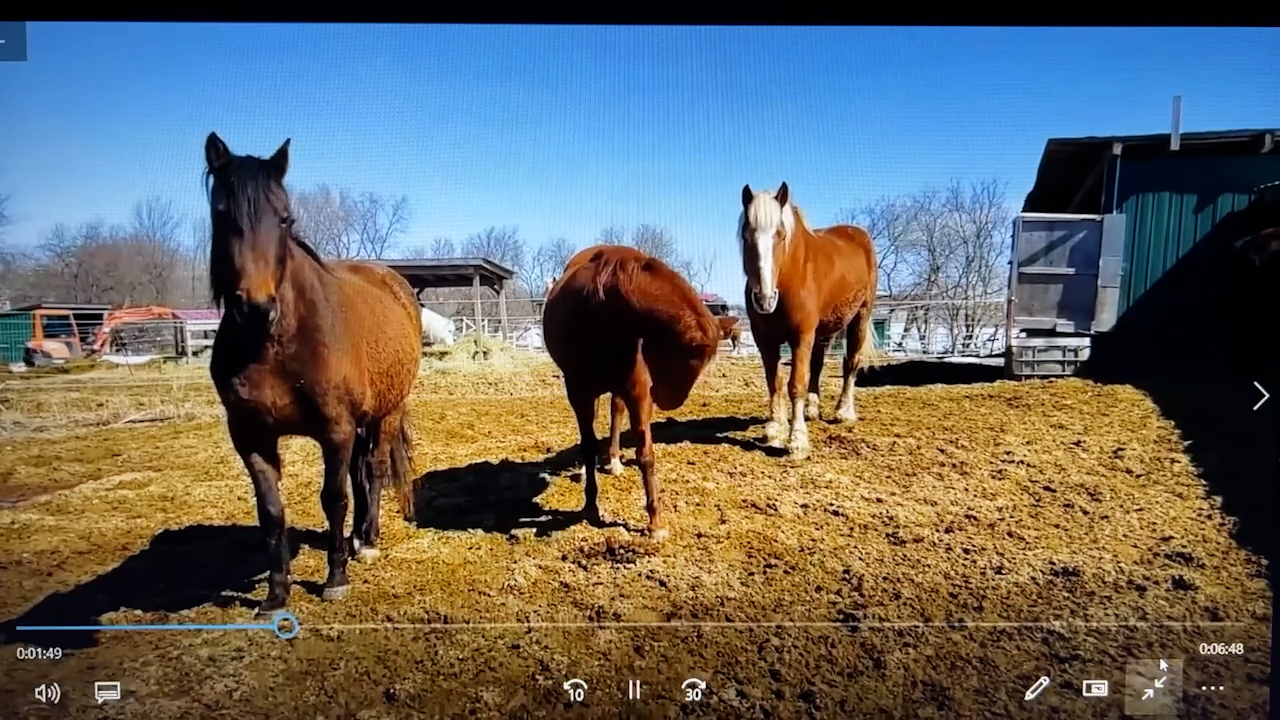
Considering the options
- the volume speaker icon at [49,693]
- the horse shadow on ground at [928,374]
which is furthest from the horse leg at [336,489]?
the horse shadow on ground at [928,374]

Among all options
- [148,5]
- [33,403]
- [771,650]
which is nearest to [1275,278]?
[771,650]

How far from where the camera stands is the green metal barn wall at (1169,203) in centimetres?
124

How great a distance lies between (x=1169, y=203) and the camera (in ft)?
4.38

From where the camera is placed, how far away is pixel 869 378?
187 centimetres

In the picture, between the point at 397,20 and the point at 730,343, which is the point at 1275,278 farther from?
the point at 397,20

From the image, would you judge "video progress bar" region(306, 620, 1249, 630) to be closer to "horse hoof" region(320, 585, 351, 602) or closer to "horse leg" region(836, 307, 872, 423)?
"horse hoof" region(320, 585, 351, 602)

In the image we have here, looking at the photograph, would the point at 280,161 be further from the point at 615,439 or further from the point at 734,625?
the point at 734,625

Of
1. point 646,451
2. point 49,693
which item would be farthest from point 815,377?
point 49,693

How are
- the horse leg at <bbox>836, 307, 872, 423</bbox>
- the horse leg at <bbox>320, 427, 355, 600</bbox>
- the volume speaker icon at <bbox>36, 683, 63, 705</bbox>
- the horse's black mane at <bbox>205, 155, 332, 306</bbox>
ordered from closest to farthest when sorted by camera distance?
the horse's black mane at <bbox>205, 155, 332, 306</bbox> → the volume speaker icon at <bbox>36, 683, 63, 705</bbox> → the horse leg at <bbox>320, 427, 355, 600</bbox> → the horse leg at <bbox>836, 307, 872, 423</bbox>

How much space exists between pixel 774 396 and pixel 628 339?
0.53 m

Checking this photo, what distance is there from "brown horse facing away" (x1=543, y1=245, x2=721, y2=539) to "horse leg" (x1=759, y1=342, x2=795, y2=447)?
0.33 meters

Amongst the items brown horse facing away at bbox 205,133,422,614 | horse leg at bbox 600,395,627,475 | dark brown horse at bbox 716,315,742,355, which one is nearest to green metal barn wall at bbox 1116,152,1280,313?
dark brown horse at bbox 716,315,742,355

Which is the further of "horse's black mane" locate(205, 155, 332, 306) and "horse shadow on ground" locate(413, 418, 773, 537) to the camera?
"horse shadow on ground" locate(413, 418, 773, 537)

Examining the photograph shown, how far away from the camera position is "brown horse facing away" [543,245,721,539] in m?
1.29
